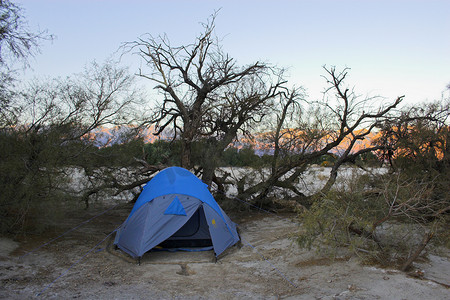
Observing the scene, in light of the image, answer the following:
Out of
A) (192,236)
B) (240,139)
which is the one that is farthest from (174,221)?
(240,139)

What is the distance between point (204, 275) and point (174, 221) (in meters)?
1.82

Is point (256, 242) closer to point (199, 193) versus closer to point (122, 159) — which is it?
point (199, 193)

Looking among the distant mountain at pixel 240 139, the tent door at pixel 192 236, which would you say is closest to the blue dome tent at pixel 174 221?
the tent door at pixel 192 236

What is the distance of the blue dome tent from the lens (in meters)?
8.07

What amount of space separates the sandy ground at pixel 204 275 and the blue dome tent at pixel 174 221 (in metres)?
0.38

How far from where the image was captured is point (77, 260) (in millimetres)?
7660

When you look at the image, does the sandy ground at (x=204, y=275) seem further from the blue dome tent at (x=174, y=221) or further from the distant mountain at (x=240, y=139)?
the distant mountain at (x=240, y=139)

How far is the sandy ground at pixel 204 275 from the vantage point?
5441 millimetres

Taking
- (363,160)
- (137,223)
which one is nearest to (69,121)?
(137,223)

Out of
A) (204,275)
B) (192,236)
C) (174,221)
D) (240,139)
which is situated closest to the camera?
(204,275)

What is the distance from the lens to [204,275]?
688 centimetres

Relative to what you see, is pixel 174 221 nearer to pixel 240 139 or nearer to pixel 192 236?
pixel 192 236

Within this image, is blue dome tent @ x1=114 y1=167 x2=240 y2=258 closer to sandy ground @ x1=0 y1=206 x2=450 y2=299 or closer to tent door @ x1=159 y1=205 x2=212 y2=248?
tent door @ x1=159 y1=205 x2=212 y2=248

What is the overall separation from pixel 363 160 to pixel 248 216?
4894mm
